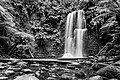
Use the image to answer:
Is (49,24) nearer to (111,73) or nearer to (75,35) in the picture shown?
(75,35)

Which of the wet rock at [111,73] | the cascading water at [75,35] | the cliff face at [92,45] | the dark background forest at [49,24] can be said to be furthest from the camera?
the cascading water at [75,35]

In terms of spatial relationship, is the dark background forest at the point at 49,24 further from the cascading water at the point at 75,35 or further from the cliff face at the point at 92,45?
the cascading water at the point at 75,35

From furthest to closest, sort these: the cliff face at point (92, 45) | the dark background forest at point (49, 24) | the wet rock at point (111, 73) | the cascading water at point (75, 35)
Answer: the cascading water at point (75, 35) → the cliff face at point (92, 45) → the dark background forest at point (49, 24) → the wet rock at point (111, 73)

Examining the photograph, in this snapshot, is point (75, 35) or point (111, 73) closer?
point (111, 73)

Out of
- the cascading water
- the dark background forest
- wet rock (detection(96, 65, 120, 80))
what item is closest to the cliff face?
the dark background forest

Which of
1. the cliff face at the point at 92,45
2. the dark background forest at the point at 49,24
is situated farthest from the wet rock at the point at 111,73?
the cliff face at the point at 92,45

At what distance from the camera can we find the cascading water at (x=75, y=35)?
918 centimetres

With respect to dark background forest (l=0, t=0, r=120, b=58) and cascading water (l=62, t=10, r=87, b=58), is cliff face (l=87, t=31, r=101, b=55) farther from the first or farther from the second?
cascading water (l=62, t=10, r=87, b=58)

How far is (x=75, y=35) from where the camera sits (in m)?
9.63

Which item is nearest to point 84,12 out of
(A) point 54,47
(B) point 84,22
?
(B) point 84,22

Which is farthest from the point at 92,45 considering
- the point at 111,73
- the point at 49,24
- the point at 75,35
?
the point at 111,73

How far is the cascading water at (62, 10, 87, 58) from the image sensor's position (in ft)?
30.1

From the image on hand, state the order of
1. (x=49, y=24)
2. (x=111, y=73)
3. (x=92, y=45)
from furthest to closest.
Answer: (x=49, y=24), (x=92, y=45), (x=111, y=73)

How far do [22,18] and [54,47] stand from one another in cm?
376
